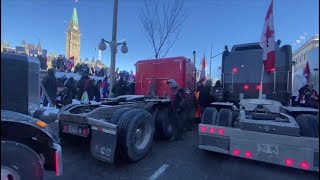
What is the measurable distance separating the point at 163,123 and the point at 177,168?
2.19 meters

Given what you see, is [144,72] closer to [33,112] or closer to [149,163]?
[149,163]

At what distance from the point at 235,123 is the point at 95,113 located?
279cm

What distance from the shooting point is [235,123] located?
17.1 ft

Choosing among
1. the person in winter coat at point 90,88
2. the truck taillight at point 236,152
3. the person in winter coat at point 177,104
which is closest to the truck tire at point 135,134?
the person in winter coat at point 177,104

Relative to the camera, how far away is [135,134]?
5.30 meters

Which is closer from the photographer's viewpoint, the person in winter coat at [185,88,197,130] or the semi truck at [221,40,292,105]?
the semi truck at [221,40,292,105]

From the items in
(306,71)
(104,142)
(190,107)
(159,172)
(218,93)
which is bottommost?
(159,172)

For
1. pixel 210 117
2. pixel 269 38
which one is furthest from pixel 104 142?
pixel 269 38

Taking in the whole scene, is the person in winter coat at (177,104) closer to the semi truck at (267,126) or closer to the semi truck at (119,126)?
the semi truck at (119,126)

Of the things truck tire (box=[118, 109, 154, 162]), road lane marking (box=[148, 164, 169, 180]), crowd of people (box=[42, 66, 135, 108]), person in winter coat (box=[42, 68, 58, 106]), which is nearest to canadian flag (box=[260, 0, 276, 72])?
truck tire (box=[118, 109, 154, 162])

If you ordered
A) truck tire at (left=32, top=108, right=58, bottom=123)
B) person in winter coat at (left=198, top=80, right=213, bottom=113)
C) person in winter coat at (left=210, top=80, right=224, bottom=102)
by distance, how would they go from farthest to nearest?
person in winter coat at (left=198, top=80, right=213, bottom=113)
person in winter coat at (left=210, top=80, right=224, bottom=102)
truck tire at (left=32, top=108, right=58, bottom=123)

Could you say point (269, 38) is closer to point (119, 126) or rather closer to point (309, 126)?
point (309, 126)

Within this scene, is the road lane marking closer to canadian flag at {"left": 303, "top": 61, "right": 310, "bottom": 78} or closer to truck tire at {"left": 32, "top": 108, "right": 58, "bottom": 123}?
truck tire at {"left": 32, "top": 108, "right": 58, "bottom": 123}

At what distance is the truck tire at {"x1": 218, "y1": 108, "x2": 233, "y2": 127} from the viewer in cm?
515
